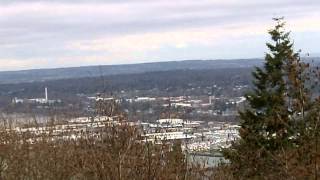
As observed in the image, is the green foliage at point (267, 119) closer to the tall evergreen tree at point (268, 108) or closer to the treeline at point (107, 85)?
the tall evergreen tree at point (268, 108)

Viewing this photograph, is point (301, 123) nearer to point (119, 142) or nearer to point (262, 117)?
point (119, 142)

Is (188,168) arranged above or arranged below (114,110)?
below

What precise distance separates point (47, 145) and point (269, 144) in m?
10.5

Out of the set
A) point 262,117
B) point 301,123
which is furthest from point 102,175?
point 262,117

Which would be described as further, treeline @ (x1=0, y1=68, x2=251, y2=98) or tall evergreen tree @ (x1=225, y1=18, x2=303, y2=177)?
tall evergreen tree @ (x1=225, y1=18, x2=303, y2=177)


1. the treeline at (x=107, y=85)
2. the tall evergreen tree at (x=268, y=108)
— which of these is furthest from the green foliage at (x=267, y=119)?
the treeline at (x=107, y=85)

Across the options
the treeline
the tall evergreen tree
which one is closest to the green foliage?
the tall evergreen tree

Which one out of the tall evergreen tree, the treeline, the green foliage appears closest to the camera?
the treeline

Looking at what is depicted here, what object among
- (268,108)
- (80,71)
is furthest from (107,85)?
(268,108)

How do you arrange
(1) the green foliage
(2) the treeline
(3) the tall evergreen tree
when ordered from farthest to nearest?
(3) the tall evergreen tree < (1) the green foliage < (2) the treeline

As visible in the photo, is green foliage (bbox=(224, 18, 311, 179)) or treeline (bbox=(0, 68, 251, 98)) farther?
green foliage (bbox=(224, 18, 311, 179))

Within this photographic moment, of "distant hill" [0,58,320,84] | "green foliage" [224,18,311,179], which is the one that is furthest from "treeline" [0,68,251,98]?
"green foliage" [224,18,311,179]

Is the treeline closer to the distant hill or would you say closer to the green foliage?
the distant hill

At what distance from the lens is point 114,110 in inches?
315
